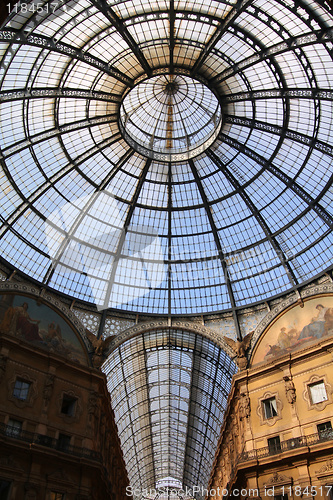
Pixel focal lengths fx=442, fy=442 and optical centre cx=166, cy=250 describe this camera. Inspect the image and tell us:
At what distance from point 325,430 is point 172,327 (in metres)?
15.2

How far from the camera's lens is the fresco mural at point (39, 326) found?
3059cm

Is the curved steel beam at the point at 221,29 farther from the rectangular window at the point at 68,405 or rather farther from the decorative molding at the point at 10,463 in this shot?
the decorative molding at the point at 10,463

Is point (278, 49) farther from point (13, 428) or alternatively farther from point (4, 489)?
point (4, 489)

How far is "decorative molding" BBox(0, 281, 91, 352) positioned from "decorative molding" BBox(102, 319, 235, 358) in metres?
2.78

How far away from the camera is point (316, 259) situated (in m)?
34.9

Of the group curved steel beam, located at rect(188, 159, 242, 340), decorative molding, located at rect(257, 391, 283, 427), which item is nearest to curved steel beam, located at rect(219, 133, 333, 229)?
curved steel beam, located at rect(188, 159, 242, 340)

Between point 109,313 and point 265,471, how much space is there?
1721 cm

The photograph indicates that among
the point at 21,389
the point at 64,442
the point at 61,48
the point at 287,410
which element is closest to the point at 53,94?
the point at 61,48

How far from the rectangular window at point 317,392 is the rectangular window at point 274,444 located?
3.45m

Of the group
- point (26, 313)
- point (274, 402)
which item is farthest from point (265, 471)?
point (26, 313)

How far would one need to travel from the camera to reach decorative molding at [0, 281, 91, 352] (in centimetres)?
3172

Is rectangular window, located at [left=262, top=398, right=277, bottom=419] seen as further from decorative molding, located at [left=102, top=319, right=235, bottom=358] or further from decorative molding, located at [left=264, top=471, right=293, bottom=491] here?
decorative molding, located at [left=102, top=319, right=235, bottom=358]

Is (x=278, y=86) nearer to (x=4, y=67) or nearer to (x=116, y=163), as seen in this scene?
(x=116, y=163)

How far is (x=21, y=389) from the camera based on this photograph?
92.7 feet
